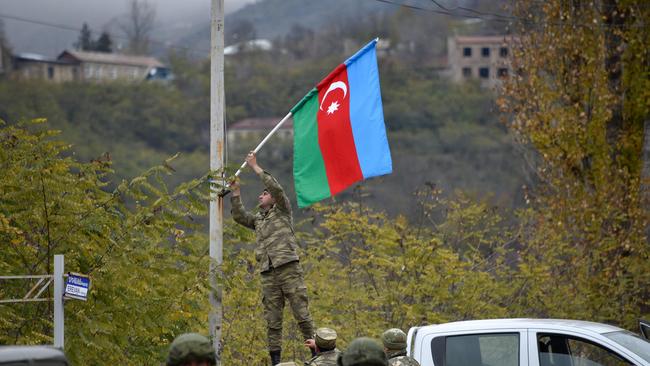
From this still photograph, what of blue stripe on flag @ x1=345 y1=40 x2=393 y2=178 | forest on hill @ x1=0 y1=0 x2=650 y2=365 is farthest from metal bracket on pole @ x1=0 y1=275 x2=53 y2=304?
blue stripe on flag @ x1=345 y1=40 x2=393 y2=178

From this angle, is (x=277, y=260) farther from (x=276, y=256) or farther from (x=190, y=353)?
(x=190, y=353)

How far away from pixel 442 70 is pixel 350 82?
414 ft

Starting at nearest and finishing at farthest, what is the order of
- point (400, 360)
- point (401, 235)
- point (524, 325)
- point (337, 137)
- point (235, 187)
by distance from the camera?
point (400, 360) → point (524, 325) → point (235, 187) → point (337, 137) → point (401, 235)

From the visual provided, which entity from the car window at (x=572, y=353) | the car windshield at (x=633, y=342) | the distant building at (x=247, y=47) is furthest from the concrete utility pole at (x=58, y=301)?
the distant building at (x=247, y=47)

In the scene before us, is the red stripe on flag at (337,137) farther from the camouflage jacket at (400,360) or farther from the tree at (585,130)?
the tree at (585,130)

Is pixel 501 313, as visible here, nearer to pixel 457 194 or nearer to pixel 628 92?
pixel 457 194

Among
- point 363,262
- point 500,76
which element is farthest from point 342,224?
point 500,76

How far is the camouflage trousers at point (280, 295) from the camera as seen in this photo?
38.7ft

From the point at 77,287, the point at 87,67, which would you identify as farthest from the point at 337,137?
the point at 87,67

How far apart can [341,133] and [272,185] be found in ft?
4.51

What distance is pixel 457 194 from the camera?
20.4 meters

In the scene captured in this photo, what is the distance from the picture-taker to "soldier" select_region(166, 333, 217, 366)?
627 centimetres

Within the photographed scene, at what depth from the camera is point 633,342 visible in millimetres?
10266

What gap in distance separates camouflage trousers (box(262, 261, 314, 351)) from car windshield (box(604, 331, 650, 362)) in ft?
10.6
